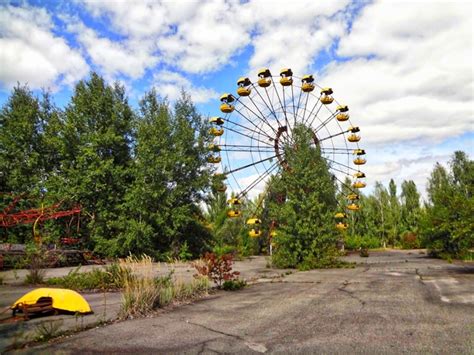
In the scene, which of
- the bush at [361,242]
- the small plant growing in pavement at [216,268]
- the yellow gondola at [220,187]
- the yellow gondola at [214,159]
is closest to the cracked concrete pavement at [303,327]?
the small plant growing in pavement at [216,268]

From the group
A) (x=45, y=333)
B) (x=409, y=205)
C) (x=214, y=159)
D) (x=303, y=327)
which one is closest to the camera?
(x=45, y=333)

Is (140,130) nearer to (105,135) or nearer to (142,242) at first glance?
(105,135)

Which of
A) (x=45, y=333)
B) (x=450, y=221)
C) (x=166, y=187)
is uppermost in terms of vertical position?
(x=166, y=187)

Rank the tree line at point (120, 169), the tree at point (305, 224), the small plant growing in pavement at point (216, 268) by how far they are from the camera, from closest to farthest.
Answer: the small plant growing in pavement at point (216, 268) < the tree at point (305, 224) < the tree line at point (120, 169)

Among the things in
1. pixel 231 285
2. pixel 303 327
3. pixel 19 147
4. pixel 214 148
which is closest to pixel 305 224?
pixel 231 285

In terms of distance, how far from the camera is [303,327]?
19.1ft

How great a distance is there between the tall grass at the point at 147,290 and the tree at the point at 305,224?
8.59 m

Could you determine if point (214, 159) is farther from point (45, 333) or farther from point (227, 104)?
point (45, 333)

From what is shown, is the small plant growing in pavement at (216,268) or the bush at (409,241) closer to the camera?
the small plant growing in pavement at (216,268)

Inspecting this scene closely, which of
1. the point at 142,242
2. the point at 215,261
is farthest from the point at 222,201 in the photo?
the point at 215,261

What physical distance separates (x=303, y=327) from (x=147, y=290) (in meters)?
3.11

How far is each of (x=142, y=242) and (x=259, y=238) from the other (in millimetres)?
14191

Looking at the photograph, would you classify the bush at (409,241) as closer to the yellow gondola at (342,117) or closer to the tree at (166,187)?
the yellow gondola at (342,117)

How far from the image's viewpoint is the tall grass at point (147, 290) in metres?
6.96
